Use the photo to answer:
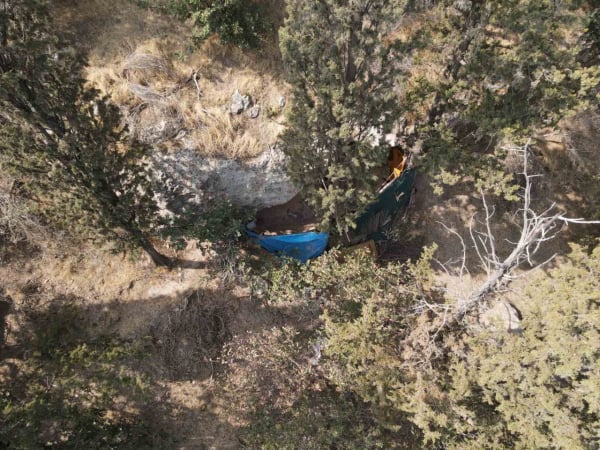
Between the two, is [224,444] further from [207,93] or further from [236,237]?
[207,93]

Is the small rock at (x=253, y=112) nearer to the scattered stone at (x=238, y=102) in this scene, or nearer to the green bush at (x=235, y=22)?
Answer: the scattered stone at (x=238, y=102)

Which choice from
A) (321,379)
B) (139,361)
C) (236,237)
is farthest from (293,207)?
(139,361)

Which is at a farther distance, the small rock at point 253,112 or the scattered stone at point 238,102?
the small rock at point 253,112

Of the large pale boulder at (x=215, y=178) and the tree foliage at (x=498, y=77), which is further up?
the tree foliage at (x=498, y=77)

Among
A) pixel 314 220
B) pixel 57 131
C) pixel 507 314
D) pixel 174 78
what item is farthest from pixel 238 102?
pixel 507 314

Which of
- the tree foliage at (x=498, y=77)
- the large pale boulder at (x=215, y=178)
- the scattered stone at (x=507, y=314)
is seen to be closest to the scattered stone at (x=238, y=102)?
the large pale boulder at (x=215, y=178)

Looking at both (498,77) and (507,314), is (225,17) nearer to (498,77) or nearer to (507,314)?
A: (498,77)

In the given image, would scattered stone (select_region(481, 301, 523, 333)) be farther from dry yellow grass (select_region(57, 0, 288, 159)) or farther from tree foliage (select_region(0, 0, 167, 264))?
tree foliage (select_region(0, 0, 167, 264))
